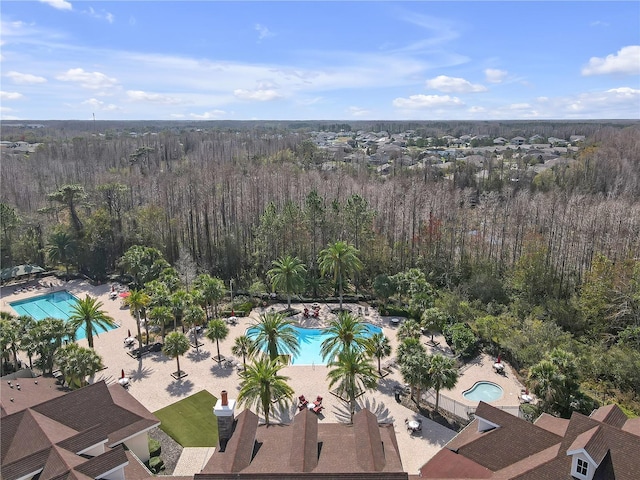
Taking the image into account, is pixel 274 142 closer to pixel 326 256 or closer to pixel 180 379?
pixel 326 256

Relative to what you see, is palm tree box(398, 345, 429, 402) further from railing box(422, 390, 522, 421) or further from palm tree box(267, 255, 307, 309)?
palm tree box(267, 255, 307, 309)

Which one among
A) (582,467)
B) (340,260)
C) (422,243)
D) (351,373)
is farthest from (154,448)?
(422,243)

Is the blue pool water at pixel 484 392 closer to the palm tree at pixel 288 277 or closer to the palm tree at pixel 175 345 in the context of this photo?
the palm tree at pixel 288 277

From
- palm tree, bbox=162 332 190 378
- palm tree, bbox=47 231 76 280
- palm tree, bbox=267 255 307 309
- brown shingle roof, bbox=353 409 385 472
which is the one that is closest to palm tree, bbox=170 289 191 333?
palm tree, bbox=162 332 190 378

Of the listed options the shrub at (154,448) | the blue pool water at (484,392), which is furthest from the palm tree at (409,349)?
the shrub at (154,448)

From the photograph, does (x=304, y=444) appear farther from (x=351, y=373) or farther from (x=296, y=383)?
(x=296, y=383)

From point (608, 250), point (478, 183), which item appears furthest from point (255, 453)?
point (478, 183)
